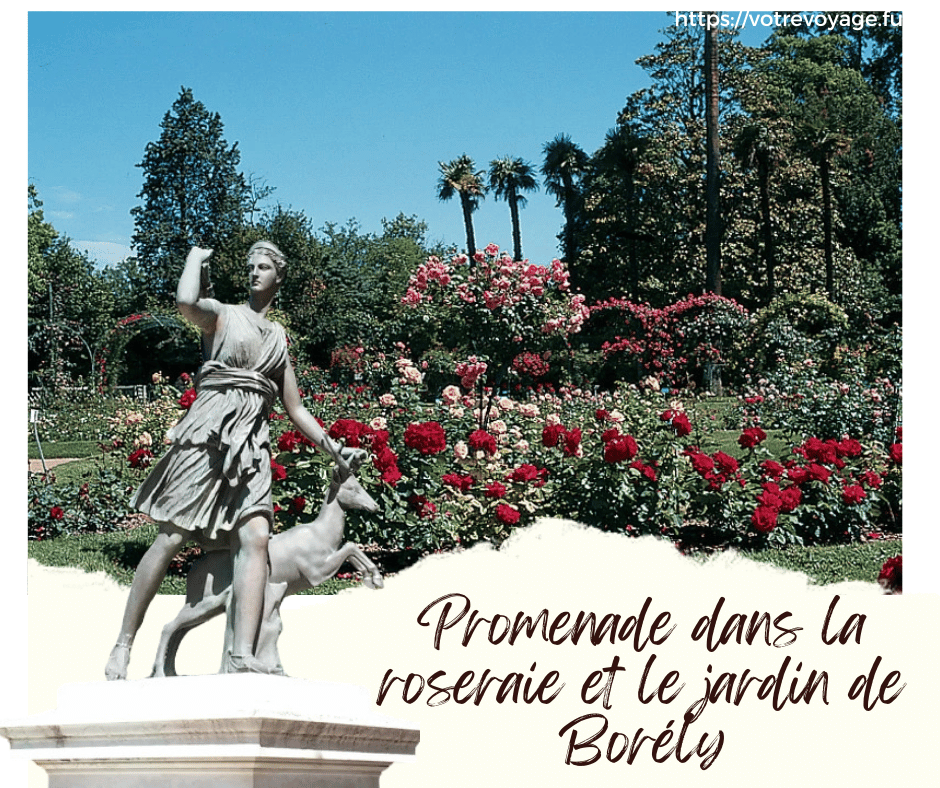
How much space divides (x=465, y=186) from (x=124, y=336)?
4203 millimetres

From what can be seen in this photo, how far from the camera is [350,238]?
2177cm

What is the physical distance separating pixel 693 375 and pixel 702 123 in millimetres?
8884

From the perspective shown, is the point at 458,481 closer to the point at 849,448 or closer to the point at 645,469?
the point at 645,469

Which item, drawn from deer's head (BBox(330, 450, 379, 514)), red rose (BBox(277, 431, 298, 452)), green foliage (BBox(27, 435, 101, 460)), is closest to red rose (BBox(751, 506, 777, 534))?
red rose (BBox(277, 431, 298, 452))

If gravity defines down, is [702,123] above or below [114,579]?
above

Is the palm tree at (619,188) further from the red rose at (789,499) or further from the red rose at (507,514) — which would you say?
the red rose at (507,514)

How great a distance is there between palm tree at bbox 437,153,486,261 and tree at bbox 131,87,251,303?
682 centimetres

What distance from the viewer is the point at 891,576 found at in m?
7.51

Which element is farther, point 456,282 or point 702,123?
point 702,123

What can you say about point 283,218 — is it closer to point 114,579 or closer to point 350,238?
point 350,238

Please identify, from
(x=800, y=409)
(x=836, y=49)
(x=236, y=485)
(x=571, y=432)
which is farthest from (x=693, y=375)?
(x=836, y=49)

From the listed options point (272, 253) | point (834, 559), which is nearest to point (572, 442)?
point (834, 559)

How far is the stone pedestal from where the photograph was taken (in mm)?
3508

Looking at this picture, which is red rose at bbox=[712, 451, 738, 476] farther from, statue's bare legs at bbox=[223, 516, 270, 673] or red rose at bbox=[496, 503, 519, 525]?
statue's bare legs at bbox=[223, 516, 270, 673]
